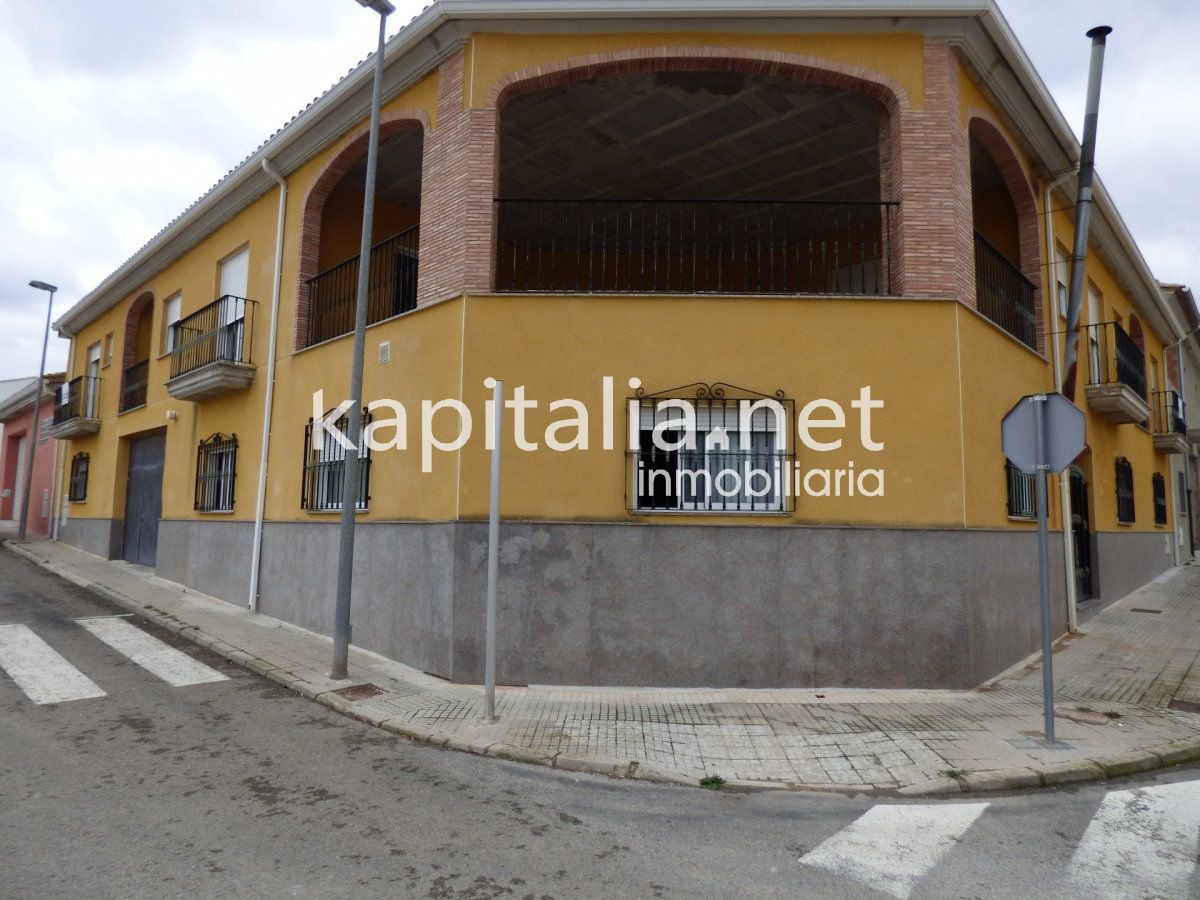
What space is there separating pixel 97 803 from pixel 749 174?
10262 mm

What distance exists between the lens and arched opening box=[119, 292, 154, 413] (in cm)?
1650

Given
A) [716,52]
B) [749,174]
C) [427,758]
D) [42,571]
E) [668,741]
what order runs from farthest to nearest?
[42,571] → [749,174] → [716,52] → [668,741] → [427,758]

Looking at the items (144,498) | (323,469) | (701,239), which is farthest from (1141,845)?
(144,498)

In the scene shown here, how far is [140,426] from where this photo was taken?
15.8 m

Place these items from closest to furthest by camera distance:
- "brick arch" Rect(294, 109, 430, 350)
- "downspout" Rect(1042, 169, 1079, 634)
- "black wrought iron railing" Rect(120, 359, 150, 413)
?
"brick arch" Rect(294, 109, 430, 350) → "downspout" Rect(1042, 169, 1079, 634) → "black wrought iron railing" Rect(120, 359, 150, 413)

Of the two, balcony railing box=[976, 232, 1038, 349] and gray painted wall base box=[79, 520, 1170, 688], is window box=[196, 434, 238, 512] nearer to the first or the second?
gray painted wall base box=[79, 520, 1170, 688]

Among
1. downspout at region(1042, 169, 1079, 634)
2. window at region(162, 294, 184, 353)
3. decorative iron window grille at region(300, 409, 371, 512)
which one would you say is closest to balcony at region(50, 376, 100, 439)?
window at region(162, 294, 184, 353)

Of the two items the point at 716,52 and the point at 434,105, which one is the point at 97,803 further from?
the point at 716,52

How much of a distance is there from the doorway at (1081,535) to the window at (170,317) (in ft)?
53.6

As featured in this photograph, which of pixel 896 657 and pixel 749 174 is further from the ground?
pixel 749 174

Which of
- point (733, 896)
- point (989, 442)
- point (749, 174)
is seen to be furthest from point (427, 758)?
point (749, 174)

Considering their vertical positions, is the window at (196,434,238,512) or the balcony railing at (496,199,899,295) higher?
the balcony railing at (496,199,899,295)

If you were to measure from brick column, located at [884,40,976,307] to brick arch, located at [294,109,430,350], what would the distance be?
6185 mm

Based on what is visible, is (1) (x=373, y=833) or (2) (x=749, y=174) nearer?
(1) (x=373, y=833)
